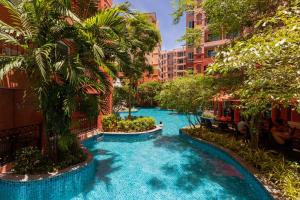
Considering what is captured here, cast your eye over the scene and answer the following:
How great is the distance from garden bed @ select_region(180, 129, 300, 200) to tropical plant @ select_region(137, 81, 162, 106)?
3383 centimetres

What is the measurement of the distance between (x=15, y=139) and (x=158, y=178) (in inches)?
239

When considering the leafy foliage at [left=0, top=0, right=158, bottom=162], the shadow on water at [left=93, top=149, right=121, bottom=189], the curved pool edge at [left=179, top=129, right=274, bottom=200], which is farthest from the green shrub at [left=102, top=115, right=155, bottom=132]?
the leafy foliage at [left=0, top=0, right=158, bottom=162]

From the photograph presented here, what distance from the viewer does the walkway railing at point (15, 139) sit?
24.6 feet

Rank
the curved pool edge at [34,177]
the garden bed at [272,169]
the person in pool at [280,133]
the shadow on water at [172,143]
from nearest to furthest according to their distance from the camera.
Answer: the garden bed at [272,169], the curved pool edge at [34,177], the person in pool at [280,133], the shadow on water at [172,143]

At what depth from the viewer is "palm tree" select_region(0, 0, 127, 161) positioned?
6176 millimetres

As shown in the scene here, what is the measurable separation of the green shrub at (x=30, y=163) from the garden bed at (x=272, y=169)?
7380 millimetres

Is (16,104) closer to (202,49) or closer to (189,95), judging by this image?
(189,95)

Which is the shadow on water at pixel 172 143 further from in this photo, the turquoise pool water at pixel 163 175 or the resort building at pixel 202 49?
the resort building at pixel 202 49

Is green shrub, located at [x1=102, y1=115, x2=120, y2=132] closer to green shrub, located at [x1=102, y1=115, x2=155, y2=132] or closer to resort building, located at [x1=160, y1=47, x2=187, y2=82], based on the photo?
green shrub, located at [x1=102, y1=115, x2=155, y2=132]

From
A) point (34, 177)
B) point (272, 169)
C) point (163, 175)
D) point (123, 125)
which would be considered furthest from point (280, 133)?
point (34, 177)

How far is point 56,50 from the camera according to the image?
6.59 metres

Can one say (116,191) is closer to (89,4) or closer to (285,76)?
(285,76)

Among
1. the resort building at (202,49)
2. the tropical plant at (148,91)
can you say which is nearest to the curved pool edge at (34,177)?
the resort building at (202,49)

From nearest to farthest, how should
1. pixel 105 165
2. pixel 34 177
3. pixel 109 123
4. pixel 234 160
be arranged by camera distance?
1. pixel 34 177
2. pixel 234 160
3. pixel 105 165
4. pixel 109 123
